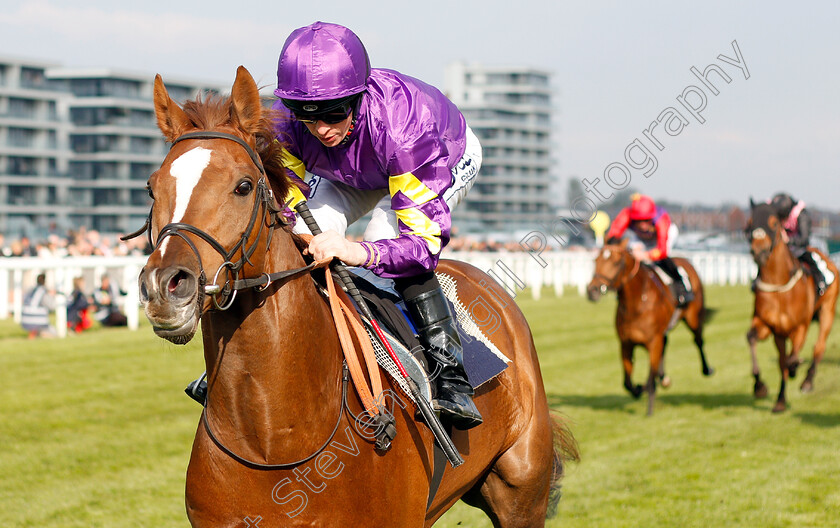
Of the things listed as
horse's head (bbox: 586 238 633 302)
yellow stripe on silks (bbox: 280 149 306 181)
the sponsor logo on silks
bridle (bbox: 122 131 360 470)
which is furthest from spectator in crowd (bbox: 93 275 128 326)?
bridle (bbox: 122 131 360 470)

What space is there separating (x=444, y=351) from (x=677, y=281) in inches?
301

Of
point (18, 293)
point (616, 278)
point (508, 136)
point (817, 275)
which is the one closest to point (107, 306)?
point (18, 293)

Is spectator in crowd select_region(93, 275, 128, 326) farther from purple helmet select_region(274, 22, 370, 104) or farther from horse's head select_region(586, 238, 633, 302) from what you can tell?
purple helmet select_region(274, 22, 370, 104)

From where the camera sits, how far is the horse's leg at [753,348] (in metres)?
9.18

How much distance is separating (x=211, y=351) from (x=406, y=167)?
2.83ft

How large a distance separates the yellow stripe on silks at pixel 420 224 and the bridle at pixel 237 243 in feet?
1.30

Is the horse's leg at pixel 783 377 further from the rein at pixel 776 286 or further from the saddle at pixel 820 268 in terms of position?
the saddle at pixel 820 268

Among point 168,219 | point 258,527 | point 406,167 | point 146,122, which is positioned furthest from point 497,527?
point 146,122

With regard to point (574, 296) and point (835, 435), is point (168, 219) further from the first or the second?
point (574, 296)

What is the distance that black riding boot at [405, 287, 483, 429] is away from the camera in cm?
303

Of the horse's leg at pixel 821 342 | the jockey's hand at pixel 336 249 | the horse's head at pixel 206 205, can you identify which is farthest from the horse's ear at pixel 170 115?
the horse's leg at pixel 821 342

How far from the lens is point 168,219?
2.22 metres

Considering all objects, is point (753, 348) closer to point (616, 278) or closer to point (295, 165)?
point (616, 278)

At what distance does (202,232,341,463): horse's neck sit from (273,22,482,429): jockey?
0.19 m
